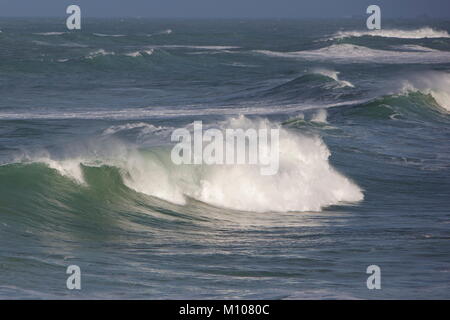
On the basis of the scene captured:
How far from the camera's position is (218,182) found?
16.8 meters

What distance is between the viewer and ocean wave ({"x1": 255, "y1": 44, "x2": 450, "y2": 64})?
6066 cm

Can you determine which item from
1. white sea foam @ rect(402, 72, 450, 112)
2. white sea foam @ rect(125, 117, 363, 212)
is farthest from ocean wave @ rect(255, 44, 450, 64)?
white sea foam @ rect(125, 117, 363, 212)

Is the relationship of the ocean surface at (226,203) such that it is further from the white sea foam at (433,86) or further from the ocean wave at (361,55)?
the ocean wave at (361,55)

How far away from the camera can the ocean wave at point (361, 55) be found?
60656mm

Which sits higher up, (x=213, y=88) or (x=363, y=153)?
(x=213, y=88)

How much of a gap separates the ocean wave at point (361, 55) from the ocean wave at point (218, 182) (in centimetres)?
4135

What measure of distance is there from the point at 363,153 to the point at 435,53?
50897mm

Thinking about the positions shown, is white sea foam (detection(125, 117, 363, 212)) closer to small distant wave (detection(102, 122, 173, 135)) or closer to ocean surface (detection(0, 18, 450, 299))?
ocean surface (detection(0, 18, 450, 299))

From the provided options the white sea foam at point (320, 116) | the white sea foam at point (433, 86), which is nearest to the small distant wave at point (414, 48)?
the white sea foam at point (433, 86)

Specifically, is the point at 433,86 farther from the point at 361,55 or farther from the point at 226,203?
the point at 361,55

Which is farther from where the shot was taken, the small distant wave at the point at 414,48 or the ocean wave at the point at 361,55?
the small distant wave at the point at 414,48

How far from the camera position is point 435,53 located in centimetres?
7050
